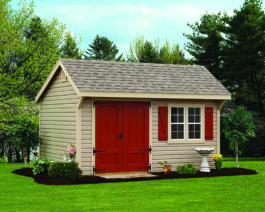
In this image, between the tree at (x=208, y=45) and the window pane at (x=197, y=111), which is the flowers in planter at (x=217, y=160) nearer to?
the window pane at (x=197, y=111)

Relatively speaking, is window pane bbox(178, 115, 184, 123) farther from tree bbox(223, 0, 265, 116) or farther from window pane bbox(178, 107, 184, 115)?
tree bbox(223, 0, 265, 116)

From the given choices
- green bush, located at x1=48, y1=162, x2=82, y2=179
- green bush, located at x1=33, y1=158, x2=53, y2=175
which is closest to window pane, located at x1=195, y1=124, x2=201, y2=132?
green bush, located at x1=48, y1=162, x2=82, y2=179

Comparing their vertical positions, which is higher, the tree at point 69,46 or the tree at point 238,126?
the tree at point 69,46

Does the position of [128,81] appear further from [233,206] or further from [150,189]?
[233,206]

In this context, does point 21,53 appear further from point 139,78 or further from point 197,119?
point 197,119

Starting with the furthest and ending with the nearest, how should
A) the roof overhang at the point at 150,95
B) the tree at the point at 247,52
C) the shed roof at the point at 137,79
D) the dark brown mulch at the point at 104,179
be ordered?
the tree at the point at 247,52, the shed roof at the point at 137,79, the roof overhang at the point at 150,95, the dark brown mulch at the point at 104,179

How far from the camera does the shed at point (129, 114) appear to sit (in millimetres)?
13477

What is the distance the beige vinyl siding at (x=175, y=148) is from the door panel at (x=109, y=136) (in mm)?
1220

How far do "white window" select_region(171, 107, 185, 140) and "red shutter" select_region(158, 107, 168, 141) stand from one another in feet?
0.91

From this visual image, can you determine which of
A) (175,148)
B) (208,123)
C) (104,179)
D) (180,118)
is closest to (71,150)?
(104,179)

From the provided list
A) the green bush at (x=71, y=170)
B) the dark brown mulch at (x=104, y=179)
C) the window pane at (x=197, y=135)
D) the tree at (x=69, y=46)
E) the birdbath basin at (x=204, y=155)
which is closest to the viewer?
the dark brown mulch at (x=104, y=179)

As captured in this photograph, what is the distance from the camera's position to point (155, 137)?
47.4ft

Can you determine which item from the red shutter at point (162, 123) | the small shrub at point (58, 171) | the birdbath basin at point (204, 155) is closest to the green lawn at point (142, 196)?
the small shrub at point (58, 171)

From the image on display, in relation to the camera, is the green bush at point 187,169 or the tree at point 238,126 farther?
the tree at point 238,126
